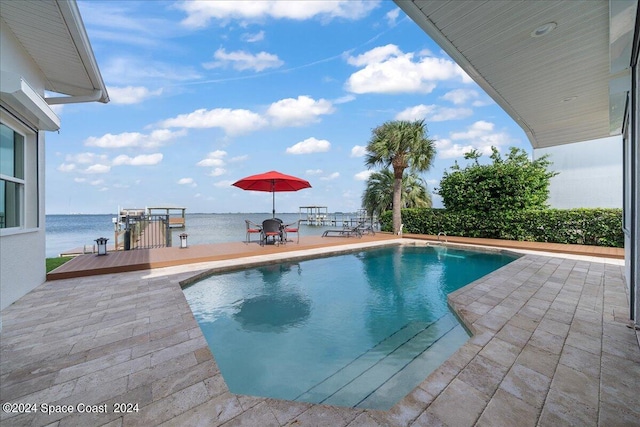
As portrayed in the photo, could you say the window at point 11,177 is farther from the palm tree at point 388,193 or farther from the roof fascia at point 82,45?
the palm tree at point 388,193

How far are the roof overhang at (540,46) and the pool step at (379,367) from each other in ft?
11.5

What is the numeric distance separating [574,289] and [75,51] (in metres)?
8.36

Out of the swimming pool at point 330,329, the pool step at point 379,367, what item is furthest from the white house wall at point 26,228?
the pool step at point 379,367

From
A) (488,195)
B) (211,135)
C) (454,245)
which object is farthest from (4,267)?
(211,135)

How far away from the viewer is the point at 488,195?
1031cm

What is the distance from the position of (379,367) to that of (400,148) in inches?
421

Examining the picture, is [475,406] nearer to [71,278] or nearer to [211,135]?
[71,278]

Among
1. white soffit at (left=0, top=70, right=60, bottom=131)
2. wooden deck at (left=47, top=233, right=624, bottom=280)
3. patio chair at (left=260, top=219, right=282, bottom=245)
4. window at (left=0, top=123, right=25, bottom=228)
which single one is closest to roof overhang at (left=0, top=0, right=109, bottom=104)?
white soffit at (left=0, top=70, right=60, bottom=131)

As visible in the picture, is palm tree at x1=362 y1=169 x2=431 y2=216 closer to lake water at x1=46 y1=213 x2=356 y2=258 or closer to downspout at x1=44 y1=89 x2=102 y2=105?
lake water at x1=46 y1=213 x2=356 y2=258

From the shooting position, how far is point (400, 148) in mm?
11891

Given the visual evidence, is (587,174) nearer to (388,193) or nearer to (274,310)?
(388,193)

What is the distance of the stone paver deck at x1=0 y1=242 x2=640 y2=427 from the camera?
168 cm

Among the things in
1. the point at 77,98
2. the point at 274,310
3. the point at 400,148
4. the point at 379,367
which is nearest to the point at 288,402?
the point at 379,367

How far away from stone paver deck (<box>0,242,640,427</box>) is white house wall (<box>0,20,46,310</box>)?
430 mm
